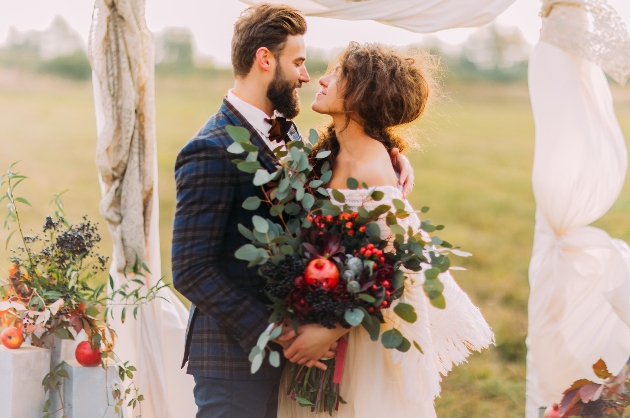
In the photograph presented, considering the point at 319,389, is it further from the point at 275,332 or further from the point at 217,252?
the point at 217,252

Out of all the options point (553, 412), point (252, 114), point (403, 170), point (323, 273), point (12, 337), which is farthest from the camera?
point (12, 337)

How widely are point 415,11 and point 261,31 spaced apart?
74 centimetres

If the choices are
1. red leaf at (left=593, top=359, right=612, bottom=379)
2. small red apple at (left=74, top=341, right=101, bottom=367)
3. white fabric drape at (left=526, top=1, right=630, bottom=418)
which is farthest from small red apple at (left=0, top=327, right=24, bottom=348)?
red leaf at (left=593, top=359, right=612, bottom=379)

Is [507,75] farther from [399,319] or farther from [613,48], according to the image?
[399,319]

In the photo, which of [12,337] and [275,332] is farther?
[12,337]

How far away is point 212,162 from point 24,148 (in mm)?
6615

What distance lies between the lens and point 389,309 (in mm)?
1895

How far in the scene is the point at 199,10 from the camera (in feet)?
24.3

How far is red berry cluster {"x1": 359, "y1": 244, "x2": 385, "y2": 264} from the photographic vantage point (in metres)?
1.70

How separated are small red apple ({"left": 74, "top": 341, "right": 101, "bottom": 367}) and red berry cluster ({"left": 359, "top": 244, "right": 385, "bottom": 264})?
118cm

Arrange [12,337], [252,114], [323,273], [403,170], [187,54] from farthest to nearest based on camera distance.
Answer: [187,54] → [12,337] → [403,170] → [252,114] → [323,273]

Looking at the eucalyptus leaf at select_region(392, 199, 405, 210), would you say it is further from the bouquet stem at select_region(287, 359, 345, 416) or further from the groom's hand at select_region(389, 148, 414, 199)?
the bouquet stem at select_region(287, 359, 345, 416)

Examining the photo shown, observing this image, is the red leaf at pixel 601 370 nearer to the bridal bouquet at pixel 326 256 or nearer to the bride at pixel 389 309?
the bride at pixel 389 309

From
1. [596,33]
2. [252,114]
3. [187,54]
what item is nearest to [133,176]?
[252,114]
